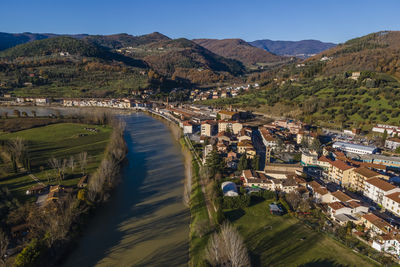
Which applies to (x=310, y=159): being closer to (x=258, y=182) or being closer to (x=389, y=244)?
(x=258, y=182)

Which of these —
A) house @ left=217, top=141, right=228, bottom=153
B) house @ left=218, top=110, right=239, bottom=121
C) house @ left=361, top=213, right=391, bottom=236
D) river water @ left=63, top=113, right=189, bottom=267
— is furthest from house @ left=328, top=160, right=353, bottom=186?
house @ left=218, top=110, right=239, bottom=121

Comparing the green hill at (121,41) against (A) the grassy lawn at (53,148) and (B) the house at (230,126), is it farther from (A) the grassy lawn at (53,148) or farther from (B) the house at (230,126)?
(B) the house at (230,126)

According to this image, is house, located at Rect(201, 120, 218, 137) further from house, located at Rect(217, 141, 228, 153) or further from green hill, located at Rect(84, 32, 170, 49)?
green hill, located at Rect(84, 32, 170, 49)

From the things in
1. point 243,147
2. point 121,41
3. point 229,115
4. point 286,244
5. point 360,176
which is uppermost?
point 121,41

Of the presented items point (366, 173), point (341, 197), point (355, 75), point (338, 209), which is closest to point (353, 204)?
point (341, 197)

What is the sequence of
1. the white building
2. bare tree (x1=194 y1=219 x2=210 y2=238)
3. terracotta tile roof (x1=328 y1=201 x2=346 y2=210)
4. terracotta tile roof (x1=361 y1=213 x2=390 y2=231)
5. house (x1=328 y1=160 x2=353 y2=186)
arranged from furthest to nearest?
the white building
house (x1=328 y1=160 x2=353 y2=186)
terracotta tile roof (x1=328 y1=201 x2=346 y2=210)
bare tree (x1=194 y1=219 x2=210 y2=238)
terracotta tile roof (x1=361 y1=213 x2=390 y2=231)

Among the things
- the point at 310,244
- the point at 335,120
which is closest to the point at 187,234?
the point at 310,244

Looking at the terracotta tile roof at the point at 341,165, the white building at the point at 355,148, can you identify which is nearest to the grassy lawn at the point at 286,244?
the terracotta tile roof at the point at 341,165
